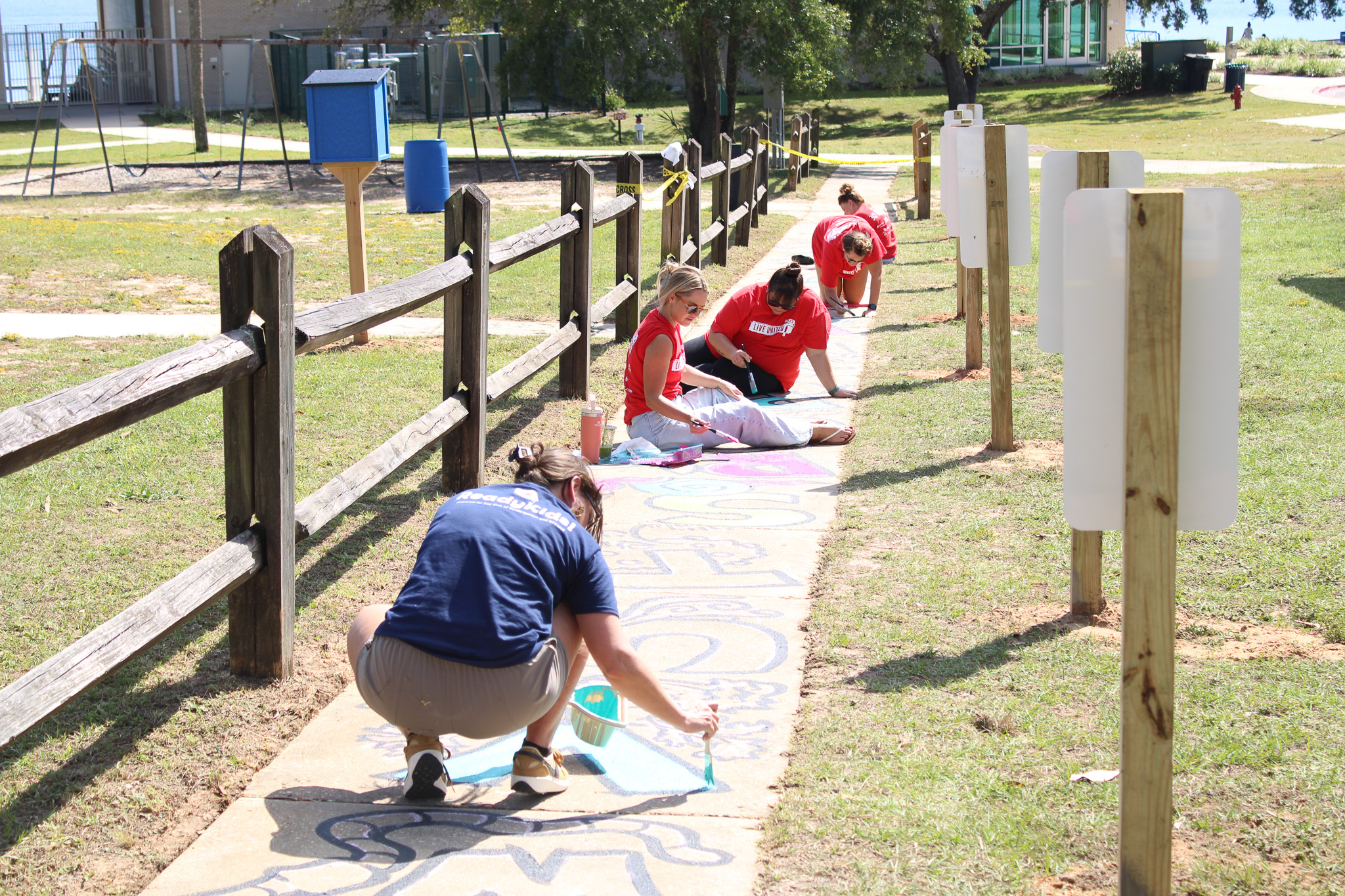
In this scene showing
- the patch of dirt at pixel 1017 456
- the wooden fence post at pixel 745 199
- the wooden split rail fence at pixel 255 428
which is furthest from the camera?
the wooden fence post at pixel 745 199

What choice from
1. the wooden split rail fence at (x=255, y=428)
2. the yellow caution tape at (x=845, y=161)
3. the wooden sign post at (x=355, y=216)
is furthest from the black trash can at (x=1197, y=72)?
the wooden split rail fence at (x=255, y=428)

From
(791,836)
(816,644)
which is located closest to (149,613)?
(791,836)

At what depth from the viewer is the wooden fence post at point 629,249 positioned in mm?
9352

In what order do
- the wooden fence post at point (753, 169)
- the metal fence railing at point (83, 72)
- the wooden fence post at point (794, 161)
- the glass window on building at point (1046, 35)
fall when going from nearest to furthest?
the wooden fence post at point (753, 169)
the wooden fence post at point (794, 161)
the metal fence railing at point (83, 72)
the glass window on building at point (1046, 35)

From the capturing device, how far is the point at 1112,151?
422 centimetres

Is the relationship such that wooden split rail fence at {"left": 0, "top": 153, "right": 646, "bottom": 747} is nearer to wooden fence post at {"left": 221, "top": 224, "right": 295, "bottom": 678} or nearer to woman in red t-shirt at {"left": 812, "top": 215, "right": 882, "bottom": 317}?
wooden fence post at {"left": 221, "top": 224, "right": 295, "bottom": 678}

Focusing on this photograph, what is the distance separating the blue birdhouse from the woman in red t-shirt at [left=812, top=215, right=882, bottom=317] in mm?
3658

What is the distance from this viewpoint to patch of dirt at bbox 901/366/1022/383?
8367 millimetres

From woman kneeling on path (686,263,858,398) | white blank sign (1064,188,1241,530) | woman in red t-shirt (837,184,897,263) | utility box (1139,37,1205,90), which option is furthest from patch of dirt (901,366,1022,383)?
utility box (1139,37,1205,90)

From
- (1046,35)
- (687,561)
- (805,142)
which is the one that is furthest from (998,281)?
(1046,35)

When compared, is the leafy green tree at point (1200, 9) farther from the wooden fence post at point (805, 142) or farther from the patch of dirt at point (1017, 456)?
the patch of dirt at point (1017, 456)

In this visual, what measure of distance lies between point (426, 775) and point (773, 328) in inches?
198

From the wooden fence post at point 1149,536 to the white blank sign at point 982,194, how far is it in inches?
163

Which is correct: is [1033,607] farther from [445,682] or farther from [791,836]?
[445,682]
